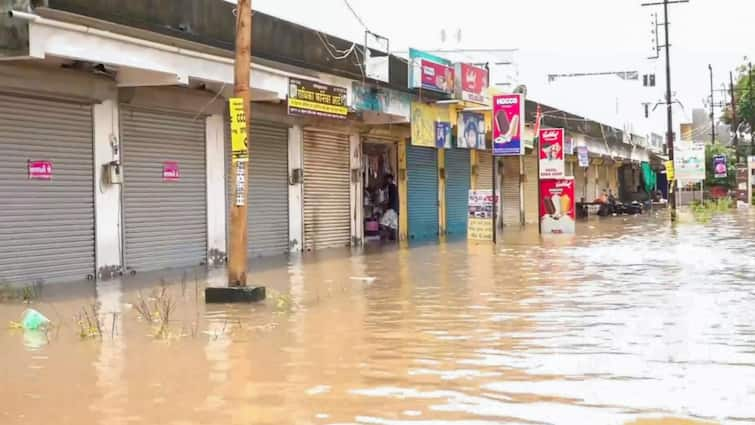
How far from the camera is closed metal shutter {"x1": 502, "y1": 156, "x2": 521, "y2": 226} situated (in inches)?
1431

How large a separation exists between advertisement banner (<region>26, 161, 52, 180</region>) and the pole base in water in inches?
154

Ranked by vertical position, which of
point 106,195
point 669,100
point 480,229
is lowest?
point 480,229

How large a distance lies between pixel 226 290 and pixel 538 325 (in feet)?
12.9

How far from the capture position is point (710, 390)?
6109 millimetres

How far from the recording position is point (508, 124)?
2289 centimetres

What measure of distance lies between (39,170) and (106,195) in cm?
148

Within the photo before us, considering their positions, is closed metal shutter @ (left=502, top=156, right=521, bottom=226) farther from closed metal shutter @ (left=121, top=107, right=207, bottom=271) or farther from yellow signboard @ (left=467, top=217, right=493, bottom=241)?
closed metal shutter @ (left=121, top=107, right=207, bottom=271)

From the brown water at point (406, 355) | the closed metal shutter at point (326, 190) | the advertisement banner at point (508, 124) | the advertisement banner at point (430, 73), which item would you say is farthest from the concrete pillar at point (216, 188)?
the advertisement banner at point (508, 124)

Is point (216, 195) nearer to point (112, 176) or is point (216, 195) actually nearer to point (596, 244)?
point (112, 176)

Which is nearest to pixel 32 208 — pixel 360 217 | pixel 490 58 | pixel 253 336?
pixel 253 336

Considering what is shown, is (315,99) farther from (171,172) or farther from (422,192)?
(422,192)

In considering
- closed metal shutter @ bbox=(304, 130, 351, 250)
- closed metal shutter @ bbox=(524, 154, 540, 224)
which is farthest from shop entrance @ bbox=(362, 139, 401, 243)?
closed metal shutter @ bbox=(524, 154, 540, 224)

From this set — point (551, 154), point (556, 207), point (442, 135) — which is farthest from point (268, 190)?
point (551, 154)

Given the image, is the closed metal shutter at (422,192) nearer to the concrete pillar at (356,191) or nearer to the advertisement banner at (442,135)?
the advertisement banner at (442,135)
